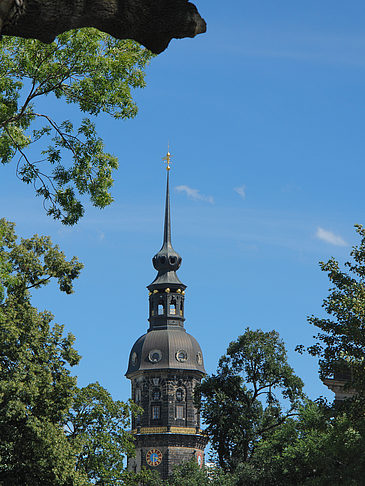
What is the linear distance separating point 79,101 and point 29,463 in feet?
79.0

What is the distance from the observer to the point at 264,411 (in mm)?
52500

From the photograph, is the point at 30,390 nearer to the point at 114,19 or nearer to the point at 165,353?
the point at 114,19

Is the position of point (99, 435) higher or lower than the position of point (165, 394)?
lower

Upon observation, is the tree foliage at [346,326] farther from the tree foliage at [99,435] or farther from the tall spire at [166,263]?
the tall spire at [166,263]

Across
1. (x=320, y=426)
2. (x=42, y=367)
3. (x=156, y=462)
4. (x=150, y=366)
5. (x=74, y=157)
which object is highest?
(x=150, y=366)

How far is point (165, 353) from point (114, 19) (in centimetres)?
11689

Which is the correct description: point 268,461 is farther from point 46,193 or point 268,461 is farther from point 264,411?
point 46,193

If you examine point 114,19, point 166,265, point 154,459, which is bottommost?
point 114,19

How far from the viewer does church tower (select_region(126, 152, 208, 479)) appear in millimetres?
119562

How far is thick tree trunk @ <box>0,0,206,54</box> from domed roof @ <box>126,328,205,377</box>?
11522 centimetres

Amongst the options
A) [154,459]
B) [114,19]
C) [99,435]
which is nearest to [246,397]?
[99,435]

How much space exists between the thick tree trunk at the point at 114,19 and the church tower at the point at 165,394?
4452 inches

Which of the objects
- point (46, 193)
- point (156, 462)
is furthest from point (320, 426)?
point (156, 462)

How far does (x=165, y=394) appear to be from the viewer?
121938 mm
